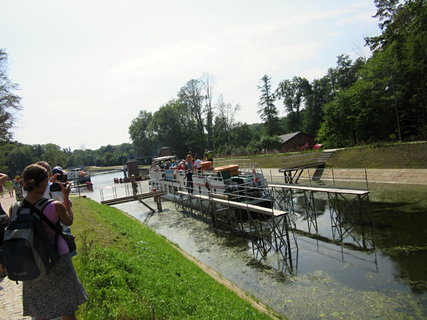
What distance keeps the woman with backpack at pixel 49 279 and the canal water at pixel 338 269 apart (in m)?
6.82

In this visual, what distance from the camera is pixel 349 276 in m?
11.4

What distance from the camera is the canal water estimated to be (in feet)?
30.4

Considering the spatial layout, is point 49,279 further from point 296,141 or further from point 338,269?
point 296,141

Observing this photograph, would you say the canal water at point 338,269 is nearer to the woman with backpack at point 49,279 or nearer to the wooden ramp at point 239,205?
the wooden ramp at point 239,205

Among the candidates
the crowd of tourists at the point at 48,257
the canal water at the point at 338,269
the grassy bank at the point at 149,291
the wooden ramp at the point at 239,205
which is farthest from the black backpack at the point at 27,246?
the wooden ramp at the point at 239,205

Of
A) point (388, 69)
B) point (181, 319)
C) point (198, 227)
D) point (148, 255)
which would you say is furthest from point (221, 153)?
point (181, 319)

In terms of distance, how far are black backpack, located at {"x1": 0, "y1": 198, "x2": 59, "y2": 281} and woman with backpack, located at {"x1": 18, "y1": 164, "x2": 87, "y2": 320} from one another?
0.07 m

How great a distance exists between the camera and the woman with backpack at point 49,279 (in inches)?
163

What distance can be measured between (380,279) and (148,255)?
7799 mm

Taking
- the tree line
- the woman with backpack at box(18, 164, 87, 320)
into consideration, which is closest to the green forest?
the tree line

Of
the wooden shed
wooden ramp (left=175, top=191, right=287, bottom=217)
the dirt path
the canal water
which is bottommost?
the canal water

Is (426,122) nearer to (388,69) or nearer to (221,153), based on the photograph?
(388,69)

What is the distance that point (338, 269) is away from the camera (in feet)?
39.9

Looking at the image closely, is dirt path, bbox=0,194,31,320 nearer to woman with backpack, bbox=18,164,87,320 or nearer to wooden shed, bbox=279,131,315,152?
woman with backpack, bbox=18,164,87,320
